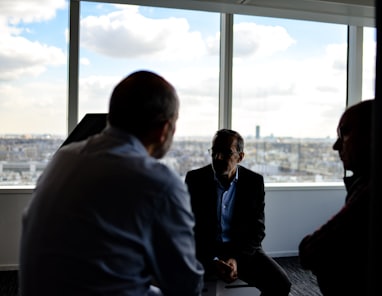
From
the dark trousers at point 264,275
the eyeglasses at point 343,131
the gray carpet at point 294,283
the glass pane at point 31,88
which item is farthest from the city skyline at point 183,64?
the eyeglasses at point 343,131

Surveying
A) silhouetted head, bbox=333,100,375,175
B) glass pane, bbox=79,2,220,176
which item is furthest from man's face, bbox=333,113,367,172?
glass pane, bbox=79,2,220,176

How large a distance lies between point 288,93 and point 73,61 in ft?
7.42

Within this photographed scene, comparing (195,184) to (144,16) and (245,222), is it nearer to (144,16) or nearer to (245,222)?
(245,222)

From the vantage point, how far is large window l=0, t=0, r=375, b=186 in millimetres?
3430

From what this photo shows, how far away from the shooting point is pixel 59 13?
11.2 ft

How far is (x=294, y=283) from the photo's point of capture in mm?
3133

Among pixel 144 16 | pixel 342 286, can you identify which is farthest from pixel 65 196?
pixel 144 16

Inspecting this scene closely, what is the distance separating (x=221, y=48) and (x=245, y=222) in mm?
2091

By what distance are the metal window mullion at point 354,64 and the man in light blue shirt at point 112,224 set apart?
3746 millimetres

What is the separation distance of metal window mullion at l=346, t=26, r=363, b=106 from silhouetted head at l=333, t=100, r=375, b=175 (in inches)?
128

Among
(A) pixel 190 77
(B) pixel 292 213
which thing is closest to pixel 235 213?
(B) pixel 292 213

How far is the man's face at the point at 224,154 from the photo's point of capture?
2277 millimetres

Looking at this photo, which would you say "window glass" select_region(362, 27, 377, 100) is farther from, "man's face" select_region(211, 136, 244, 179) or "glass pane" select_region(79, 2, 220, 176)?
"man's face" select_region(211, 136, 244, 179)

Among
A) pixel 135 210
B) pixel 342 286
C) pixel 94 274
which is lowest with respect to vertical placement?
pixel 342 286
